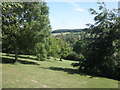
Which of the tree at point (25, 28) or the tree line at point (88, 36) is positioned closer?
the tree line at point (88, 36)

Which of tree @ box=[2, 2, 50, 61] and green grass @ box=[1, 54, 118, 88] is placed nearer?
green grass @ box=[1, 54, 118, 88]

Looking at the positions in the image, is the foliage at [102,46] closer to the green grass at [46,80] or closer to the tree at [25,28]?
the green grass at [46,80]

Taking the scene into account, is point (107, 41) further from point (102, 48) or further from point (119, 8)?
point (119, 8)

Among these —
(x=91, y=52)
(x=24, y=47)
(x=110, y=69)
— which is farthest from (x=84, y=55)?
(x=24, y=47)

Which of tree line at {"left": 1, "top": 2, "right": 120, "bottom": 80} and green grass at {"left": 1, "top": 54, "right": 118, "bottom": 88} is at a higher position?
tree line at {"left": 1, "top": 2, "right": 120, "bottom": 80}

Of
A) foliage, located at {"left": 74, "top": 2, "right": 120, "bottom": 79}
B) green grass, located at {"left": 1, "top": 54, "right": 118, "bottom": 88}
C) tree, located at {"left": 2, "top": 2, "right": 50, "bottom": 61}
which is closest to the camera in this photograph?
green grass, located at {"left": 1, "top": 54, "right": 118, "bottom": 88}

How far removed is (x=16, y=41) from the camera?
56.4 feet

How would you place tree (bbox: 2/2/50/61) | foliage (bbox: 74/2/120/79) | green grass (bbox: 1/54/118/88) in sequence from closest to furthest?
green grass (bbox: 1/54/118/88)
foliage (bbox: 74/2/120/79)
tree (bbox: 2/2/50/61)

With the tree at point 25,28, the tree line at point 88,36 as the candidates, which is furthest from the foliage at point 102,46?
the tree at point 25,28

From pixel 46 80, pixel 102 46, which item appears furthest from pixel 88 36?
pixel 46 80

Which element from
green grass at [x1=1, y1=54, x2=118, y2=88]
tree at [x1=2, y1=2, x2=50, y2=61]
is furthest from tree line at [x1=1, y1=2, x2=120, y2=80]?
green grass at [x1=1, y1=54, x2=118, y2=88]

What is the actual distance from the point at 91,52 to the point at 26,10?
8.89 metres

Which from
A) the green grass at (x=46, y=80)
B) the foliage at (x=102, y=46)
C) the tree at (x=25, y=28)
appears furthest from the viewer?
the tree at (x=25, y=28)

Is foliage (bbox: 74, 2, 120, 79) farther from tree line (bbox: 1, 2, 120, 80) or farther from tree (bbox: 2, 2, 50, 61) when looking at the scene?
tree (bbox: 2, 2, 50, 61)
